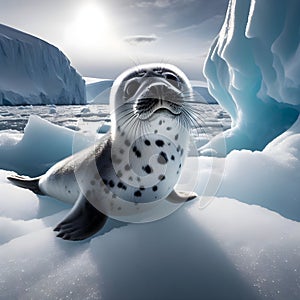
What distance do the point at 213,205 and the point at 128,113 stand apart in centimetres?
67

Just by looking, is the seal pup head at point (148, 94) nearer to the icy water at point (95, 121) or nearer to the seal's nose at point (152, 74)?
the seal's nose at point (152, 74)

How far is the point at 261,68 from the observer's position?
11.4ft

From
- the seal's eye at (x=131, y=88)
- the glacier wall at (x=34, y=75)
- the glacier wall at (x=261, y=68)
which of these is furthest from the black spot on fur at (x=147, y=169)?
the glacier wall at (x=34, y=75)

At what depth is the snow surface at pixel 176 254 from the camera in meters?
0.87

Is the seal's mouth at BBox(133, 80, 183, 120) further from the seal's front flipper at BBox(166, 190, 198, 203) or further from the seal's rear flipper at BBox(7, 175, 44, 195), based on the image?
the seal's rear flipper at BBox(7, 175, 44, 195)

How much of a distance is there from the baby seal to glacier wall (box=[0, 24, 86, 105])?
27.1 m

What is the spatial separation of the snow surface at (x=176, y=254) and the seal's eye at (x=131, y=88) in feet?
2.26

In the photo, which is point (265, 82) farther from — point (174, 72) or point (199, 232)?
point (199, 232)

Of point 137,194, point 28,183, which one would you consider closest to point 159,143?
point 137,194

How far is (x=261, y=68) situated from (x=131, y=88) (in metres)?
2.63

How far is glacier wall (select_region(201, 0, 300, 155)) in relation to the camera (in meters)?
2.91

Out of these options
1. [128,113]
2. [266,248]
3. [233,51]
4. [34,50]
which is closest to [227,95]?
[233,51]

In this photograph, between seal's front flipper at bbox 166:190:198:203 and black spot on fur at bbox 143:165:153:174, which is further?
seal's front flipper at bbox 166:190:198:203

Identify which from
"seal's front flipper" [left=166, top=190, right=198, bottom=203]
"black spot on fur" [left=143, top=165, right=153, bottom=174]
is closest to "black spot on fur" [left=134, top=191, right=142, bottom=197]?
"black spot on fur" [left=143, top=165, right=153, bottom=174]
